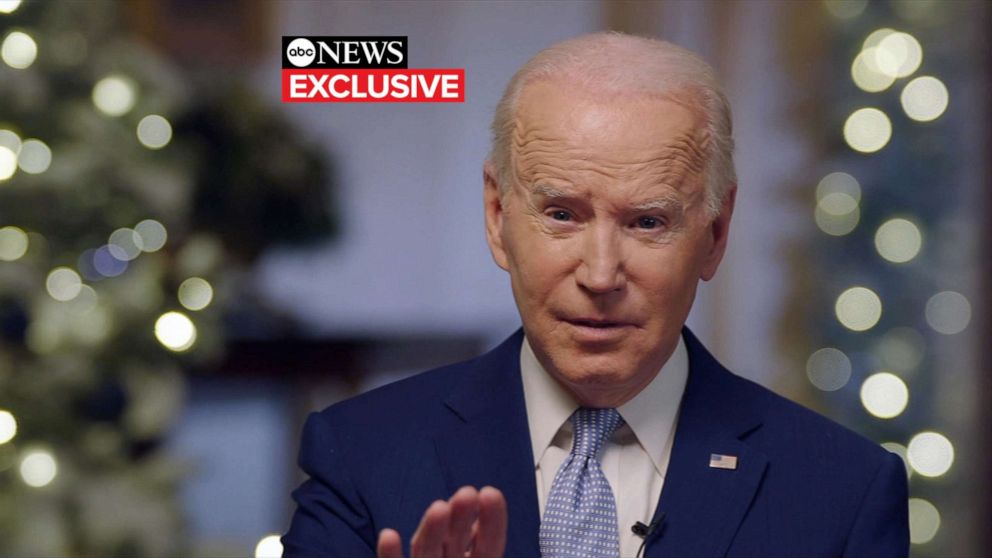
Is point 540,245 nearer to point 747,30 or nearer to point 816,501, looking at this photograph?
point 816,501

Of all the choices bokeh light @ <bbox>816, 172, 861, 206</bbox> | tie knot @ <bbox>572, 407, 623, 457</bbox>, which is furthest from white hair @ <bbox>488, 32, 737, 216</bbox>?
bokeh light @ <bbox>816, 172, 861, 206</bbox>

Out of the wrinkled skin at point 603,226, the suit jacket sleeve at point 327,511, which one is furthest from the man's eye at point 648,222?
the suit jacket sleeve at point 327,511

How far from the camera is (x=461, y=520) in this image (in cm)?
175

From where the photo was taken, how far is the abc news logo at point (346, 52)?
268cm

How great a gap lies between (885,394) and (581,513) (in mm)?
1196

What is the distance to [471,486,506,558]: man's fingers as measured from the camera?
174 centimetres

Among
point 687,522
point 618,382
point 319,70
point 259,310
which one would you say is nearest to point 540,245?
point 618,382

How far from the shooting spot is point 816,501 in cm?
212

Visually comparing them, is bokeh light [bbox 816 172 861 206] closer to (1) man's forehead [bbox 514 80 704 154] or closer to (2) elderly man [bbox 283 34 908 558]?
(2) elderly man [bbox 283 34 908 558]

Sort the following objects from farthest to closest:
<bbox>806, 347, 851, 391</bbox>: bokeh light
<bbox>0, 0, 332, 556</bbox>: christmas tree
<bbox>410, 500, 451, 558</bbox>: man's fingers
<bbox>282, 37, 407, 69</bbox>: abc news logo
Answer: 1. <bbox>0, 0, 332, 556</bbox>: christmas tree
2. <bbox>806, 347, 851, 391</bbox>: bokeh light
3. <bbox>282, 37, 407, 69</bbox>: abc news logo
4. <bbox>410, 500, 451, 558</bbox>: man's fingers

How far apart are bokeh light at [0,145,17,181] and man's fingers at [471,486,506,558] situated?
1800 mm

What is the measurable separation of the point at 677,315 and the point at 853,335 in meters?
1.03

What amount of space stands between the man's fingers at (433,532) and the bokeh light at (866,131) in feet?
5.24

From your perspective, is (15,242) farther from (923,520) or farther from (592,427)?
(923,520)
